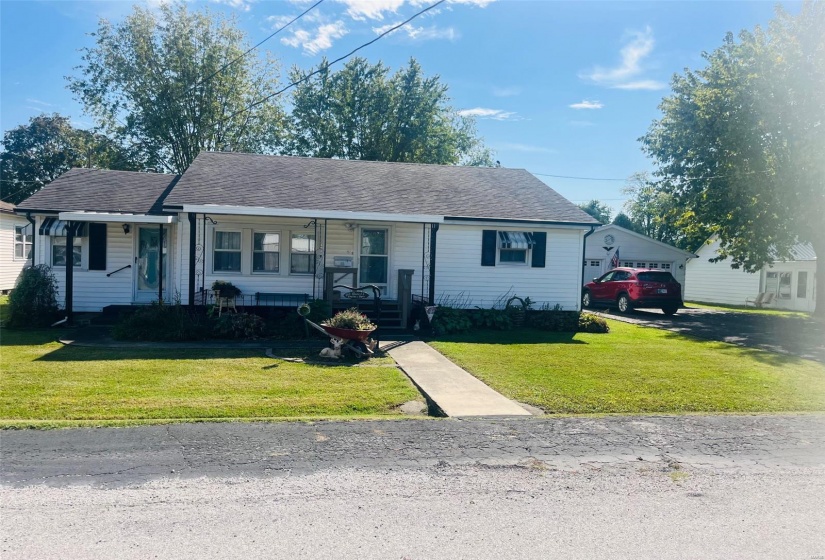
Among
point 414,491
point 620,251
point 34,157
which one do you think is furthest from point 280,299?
point 34,157

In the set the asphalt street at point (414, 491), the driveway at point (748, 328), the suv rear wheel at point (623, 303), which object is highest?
the suv rear wheel at point (623, 303)

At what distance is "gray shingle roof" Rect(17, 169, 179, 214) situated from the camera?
15148 millimetres

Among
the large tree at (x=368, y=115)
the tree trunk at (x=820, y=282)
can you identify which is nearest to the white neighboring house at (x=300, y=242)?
the tree trunk at (x=820, y=282)

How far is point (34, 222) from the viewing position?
599 inches

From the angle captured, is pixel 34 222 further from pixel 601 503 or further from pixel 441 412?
pixel 601 503

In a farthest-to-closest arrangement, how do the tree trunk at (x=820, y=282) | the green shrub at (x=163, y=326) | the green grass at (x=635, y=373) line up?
1. the tree trunk at (x=820, y=282)
2. the green shrub at (x=163, y=326)
3. the green grass at (x=635, y=373)

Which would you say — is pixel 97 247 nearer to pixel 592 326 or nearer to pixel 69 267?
pixel 69 267

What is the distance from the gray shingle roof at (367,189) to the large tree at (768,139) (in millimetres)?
7195

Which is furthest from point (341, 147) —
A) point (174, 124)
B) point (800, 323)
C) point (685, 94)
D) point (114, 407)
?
point (114, 407)

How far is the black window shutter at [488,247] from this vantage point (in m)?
16.3

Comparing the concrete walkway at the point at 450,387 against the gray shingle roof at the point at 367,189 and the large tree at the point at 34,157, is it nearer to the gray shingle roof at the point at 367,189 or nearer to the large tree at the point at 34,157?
the gray shingle roof at the point at 367,189

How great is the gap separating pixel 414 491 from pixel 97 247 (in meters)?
13.8

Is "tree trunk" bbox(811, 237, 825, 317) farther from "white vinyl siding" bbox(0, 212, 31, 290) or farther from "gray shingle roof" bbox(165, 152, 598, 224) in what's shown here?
"white vinyl siding" bbox(0, 212, 31, 290)

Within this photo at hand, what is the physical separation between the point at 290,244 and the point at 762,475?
12.6 m
